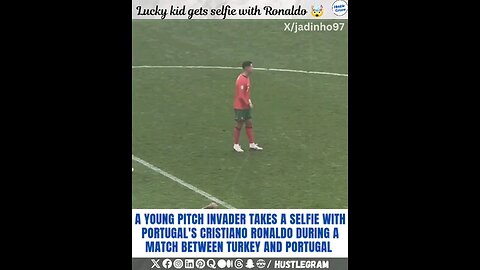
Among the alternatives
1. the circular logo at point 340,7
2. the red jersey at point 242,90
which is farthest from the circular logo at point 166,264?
the circular logo at point 340,7

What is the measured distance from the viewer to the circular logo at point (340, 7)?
2506cm

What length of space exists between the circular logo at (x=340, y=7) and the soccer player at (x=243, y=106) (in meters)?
2.51

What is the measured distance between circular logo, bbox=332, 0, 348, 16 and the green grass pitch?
0.40 metres

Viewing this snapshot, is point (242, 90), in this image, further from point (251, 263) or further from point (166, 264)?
point (166, 264)

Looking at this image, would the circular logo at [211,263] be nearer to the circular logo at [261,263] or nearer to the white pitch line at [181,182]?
the circular logo at [261,263]

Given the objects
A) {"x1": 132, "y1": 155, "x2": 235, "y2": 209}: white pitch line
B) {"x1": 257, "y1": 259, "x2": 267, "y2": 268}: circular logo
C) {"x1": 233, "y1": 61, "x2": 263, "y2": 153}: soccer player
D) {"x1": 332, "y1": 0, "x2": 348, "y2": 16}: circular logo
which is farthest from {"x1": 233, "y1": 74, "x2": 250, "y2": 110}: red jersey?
{"x1": 257, "y1": 259, "x2": 267, "y2": 268}: circular logo

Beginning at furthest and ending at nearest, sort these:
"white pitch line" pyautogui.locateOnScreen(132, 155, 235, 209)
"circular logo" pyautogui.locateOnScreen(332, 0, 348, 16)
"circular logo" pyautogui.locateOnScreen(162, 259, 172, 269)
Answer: "circular logo" pyautogui.locateOnScreen(332, 0, 348, 16) < "white pitch line" pyautogui.locateOnScreen(132, 155, 235, 209) < "circular logo" pyautogui.locateOnScreen(162, 259, 172, 269)

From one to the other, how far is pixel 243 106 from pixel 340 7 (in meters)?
3.42

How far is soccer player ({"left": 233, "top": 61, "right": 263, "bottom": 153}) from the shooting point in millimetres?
26266

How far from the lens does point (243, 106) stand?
1041 inches

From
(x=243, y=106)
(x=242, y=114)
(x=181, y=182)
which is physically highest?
(x=243, y=106)

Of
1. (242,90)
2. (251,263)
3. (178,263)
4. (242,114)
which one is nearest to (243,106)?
(242,114)

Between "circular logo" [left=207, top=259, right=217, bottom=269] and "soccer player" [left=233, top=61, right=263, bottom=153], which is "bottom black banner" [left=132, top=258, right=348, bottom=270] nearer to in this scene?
"circular logo" [left=207, top=259, right=217, bottom=269]

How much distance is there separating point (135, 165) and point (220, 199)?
107 inches
